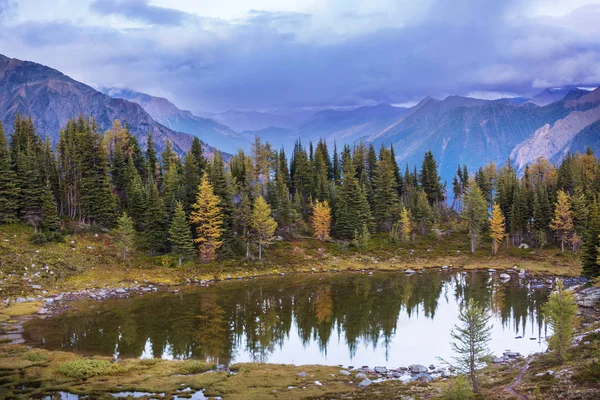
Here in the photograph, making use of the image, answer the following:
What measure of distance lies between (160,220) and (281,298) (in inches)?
1284

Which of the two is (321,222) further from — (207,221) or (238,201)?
(207,221)

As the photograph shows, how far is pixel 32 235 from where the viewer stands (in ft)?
→ 242

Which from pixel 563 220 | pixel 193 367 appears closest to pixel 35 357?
pixel 193 367

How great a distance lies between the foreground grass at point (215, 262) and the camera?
66.0m

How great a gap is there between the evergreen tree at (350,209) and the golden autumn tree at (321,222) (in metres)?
3.63

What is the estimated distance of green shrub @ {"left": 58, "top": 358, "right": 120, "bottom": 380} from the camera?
33.3 m

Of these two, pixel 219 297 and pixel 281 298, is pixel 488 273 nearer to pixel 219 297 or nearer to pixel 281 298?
pixel 281 298

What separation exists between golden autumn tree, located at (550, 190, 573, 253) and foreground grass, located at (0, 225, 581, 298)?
4.13 metres

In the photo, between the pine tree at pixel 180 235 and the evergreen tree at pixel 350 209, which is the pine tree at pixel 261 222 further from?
the evergreen tree at pixel 350 209

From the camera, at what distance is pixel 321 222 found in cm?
10444

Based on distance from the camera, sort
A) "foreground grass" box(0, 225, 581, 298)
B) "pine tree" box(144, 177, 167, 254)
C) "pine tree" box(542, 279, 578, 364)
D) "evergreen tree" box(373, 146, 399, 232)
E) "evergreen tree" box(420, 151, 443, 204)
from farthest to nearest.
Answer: "evergreen tree" box(420, 151, 443, 204) → "evergreen tree" box(373, 146, 399, 232) → "pine tree" box(144, 177, 167, 254) → "foreground grass" box(0, 225, 581, 298) → "pine tree" box(542, 279, 578, 364)

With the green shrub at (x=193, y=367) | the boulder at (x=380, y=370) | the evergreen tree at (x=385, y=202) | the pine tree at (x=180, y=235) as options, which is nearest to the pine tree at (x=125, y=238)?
the pine tree at (x=180, y=235)

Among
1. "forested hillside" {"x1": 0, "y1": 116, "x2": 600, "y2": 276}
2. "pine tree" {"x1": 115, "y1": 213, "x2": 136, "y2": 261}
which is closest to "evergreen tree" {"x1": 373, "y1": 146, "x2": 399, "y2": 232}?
"forested hillside" {"x1": 0, "y1": 116, "x2": 600, "y2": 276}

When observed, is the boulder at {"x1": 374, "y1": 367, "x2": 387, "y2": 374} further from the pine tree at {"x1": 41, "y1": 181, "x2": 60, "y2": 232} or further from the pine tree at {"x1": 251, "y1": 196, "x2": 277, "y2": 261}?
the pine tree at {"x1": 41, "y1": 181, "x2": 60, "y2": 232}
